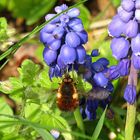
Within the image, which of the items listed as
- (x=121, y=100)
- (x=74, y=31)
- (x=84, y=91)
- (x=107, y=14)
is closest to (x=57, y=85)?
(x=84, y=91)

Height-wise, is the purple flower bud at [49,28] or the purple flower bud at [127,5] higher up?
the purple flower bud at [49,28]

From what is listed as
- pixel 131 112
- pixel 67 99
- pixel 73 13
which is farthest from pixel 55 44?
pixel 131 112

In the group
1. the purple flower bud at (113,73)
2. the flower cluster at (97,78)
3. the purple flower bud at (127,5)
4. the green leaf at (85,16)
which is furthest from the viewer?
the green leaf at (85,16)

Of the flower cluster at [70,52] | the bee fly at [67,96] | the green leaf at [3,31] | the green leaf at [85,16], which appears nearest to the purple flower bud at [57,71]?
the flower cluster at [70,52]

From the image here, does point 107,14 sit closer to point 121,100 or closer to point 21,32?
point 21,32

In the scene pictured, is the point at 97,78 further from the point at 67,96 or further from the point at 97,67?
the point at 67,96

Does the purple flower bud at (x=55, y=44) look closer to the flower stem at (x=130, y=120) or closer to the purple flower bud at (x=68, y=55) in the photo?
the purple flower bud at (x=68, y=55)

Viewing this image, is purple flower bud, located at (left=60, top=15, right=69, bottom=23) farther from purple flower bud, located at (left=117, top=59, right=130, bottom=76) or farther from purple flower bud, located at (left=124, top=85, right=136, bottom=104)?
purple flower bud, located at (left=124, top=85, right=136, bottom=104)

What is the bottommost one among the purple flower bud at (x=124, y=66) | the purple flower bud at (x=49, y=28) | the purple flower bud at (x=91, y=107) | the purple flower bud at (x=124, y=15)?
Answer: the purple flower bud at (x=91, y=107)
